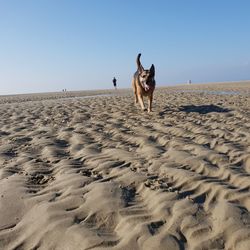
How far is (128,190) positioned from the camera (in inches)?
143

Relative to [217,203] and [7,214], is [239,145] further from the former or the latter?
[7,214]

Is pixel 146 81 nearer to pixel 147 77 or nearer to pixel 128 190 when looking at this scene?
pixel 147 77

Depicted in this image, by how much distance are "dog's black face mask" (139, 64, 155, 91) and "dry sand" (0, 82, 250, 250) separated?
3756 mm

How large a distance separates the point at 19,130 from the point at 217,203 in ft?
18.1

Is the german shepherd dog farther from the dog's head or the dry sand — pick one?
the dry sand

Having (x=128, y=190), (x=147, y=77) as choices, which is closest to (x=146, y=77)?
(x=147, y=77)

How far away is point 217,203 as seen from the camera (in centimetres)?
321

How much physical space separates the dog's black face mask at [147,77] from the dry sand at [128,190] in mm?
3756

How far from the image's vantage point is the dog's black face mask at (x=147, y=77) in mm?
10070

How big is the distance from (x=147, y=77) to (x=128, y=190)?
6.82 m

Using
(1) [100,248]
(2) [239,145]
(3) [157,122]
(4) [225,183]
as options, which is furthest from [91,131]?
(1) [100,248]

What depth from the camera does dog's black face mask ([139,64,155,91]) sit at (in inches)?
396

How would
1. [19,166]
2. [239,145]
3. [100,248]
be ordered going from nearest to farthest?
1. [100,248]
2. [19,166]
3. [239,145]

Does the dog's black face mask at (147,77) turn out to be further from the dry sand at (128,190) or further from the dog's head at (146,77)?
the dry sand at (128,190)
